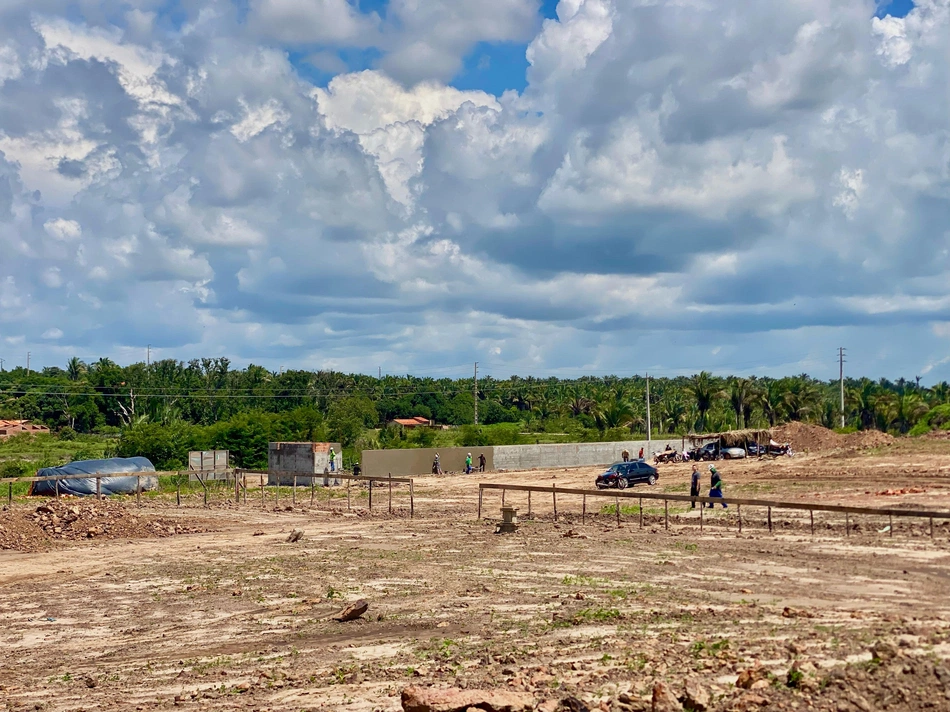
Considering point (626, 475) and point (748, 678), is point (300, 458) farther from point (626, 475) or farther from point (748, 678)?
point (748, 678)

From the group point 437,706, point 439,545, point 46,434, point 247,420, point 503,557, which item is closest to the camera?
point 437,706

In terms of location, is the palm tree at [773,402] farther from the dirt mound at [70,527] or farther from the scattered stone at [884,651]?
the scattered stone at [884,651]

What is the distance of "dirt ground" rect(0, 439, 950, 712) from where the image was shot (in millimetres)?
12180

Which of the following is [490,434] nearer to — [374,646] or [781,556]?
[781,556]

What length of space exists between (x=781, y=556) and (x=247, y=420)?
5239 cm

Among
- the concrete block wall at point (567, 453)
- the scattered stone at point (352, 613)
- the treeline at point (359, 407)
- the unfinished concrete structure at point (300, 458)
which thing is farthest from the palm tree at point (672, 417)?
the scattered stone at point (352, 613)

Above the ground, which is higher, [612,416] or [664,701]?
[612,416]

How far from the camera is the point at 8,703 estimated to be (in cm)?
1370

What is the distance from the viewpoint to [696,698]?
10.9 meters

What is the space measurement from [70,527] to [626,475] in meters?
26.6

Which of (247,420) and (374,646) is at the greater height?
(247,420)

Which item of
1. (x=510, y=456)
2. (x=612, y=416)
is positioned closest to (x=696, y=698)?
(x=510, y=456)

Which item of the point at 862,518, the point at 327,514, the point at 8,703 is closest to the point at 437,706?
the point at 8,703

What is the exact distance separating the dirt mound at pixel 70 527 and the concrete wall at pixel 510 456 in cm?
2823
